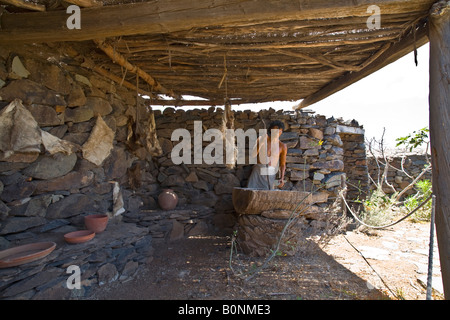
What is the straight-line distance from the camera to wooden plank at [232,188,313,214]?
3.05m

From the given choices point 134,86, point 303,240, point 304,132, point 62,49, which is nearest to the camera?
point 62,49

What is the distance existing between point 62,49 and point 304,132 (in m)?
4.11

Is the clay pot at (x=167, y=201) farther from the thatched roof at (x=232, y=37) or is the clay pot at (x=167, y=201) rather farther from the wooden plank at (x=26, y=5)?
the wooden plank at (x=26, y=5)

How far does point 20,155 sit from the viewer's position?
242 cm

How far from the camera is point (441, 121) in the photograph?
184cm

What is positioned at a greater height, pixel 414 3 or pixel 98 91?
pixel 414 3

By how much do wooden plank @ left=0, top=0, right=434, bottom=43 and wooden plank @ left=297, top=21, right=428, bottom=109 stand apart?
377mm

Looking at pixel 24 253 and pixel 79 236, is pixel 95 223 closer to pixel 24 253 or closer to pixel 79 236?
pixel 79 236

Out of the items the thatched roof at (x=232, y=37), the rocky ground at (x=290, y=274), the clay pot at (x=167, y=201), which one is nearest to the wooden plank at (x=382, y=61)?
the thatched roof at (x=232, y=37)

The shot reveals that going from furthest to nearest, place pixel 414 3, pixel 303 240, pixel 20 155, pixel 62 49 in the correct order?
pixel 303 240 < pixel 62 49 < pixel 20 155 < pixel 414 3

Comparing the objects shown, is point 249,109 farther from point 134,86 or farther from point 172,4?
point 172,4

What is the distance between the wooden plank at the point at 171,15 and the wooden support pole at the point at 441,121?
0.19 meters

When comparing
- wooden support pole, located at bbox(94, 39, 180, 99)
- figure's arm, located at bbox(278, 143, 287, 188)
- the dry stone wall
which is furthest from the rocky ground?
wooden support pole, located at bbox(94, 39, 180, 99)
